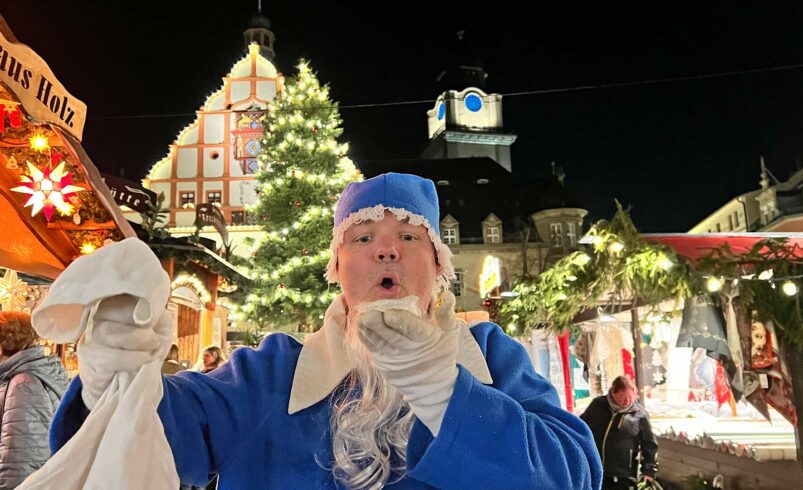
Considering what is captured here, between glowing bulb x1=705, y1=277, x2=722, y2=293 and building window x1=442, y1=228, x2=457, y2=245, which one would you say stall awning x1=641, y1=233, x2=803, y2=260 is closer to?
glowing bulb x1=705, y1=277, x2=722, y2=293

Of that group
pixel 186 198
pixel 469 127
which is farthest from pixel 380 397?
pixel 469 127

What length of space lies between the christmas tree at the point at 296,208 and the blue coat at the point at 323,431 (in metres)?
14.8

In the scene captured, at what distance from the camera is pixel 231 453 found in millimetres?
1475

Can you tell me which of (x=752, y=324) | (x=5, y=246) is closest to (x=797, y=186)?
(x=752, y=324)

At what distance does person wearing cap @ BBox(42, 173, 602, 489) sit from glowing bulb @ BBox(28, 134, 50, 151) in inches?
147

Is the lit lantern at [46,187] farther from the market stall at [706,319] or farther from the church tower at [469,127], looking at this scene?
the church tower at [469,127]

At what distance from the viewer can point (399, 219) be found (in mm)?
1669

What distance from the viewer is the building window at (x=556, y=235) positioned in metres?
36.0

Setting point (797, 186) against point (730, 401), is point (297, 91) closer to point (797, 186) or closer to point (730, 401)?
point (730, 401)

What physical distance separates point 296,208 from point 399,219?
16.9 meters

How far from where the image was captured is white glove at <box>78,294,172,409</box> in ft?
3.55

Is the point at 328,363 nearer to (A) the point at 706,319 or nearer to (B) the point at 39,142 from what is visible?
(B) the point at 39,142

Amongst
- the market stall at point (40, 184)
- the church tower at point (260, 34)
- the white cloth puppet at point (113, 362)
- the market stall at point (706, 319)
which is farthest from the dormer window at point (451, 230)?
the white cloth puppet at point (113, 362)

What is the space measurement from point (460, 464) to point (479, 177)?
4276 centimetres
